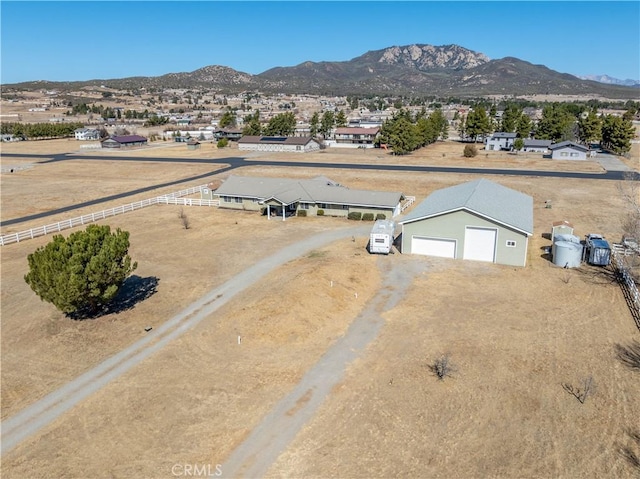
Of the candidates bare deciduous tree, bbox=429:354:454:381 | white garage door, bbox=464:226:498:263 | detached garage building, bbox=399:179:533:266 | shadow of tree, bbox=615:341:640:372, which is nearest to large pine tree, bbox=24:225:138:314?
bare deciduous tree, bbox=429:354:454:381

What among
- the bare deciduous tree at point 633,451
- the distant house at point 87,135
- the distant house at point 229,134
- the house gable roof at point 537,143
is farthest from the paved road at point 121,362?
the distant house at point 87,135

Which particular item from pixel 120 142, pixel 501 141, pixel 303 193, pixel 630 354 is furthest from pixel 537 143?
pixel 120 142

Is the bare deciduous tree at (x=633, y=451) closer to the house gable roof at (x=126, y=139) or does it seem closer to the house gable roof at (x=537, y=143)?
the house gable roof at (x=537, y=143)

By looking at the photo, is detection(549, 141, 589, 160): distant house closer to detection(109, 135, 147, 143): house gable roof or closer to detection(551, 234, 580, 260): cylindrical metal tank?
detection(551, 234, 580, 260): cylindrical metal tank

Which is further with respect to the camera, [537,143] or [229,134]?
[229,134]

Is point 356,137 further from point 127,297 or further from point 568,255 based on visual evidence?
point 127,297
